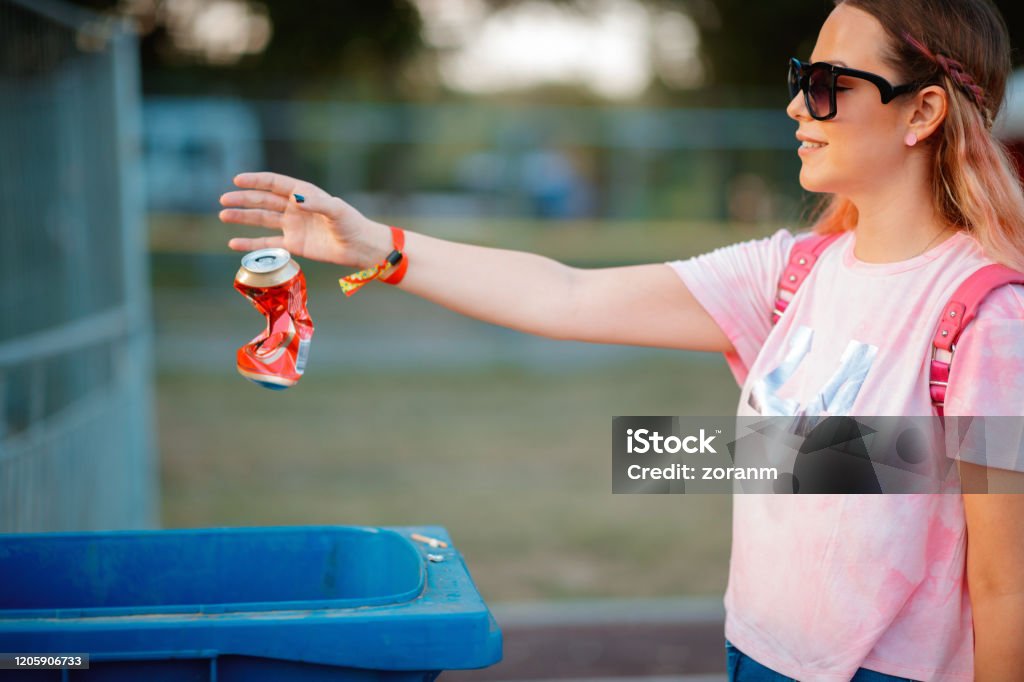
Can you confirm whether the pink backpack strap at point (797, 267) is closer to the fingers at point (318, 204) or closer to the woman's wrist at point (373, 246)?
the woman's wrist at point (373, 246)

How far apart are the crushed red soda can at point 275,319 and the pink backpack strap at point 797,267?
0.94 meters

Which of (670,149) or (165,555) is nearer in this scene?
(165,555)

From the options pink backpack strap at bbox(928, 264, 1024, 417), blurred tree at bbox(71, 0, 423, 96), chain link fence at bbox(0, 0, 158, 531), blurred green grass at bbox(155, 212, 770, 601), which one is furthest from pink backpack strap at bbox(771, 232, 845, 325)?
blurred tree at bbox(71, 0, 423, 96)

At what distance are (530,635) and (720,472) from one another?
7.30 feet

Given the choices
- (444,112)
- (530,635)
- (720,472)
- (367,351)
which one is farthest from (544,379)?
(720,472)

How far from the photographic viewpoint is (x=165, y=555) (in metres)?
1.83

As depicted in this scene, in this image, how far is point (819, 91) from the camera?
1899 mm

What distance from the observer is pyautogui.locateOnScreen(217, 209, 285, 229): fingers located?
207 centimetres

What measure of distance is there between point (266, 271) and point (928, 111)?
1219 mm

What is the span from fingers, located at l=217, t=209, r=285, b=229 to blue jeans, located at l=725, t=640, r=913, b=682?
125cm

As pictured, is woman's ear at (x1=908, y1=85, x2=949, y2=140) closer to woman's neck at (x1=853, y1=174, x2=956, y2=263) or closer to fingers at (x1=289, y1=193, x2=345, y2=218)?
woman's neck at (x1=853, y1=174, x2=956, y2=263)

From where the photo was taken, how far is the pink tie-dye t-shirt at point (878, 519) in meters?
1.64

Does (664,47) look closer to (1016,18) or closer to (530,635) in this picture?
(1016,18)

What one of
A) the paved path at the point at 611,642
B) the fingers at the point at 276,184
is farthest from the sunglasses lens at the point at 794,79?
the paved path at the point at 611,642
